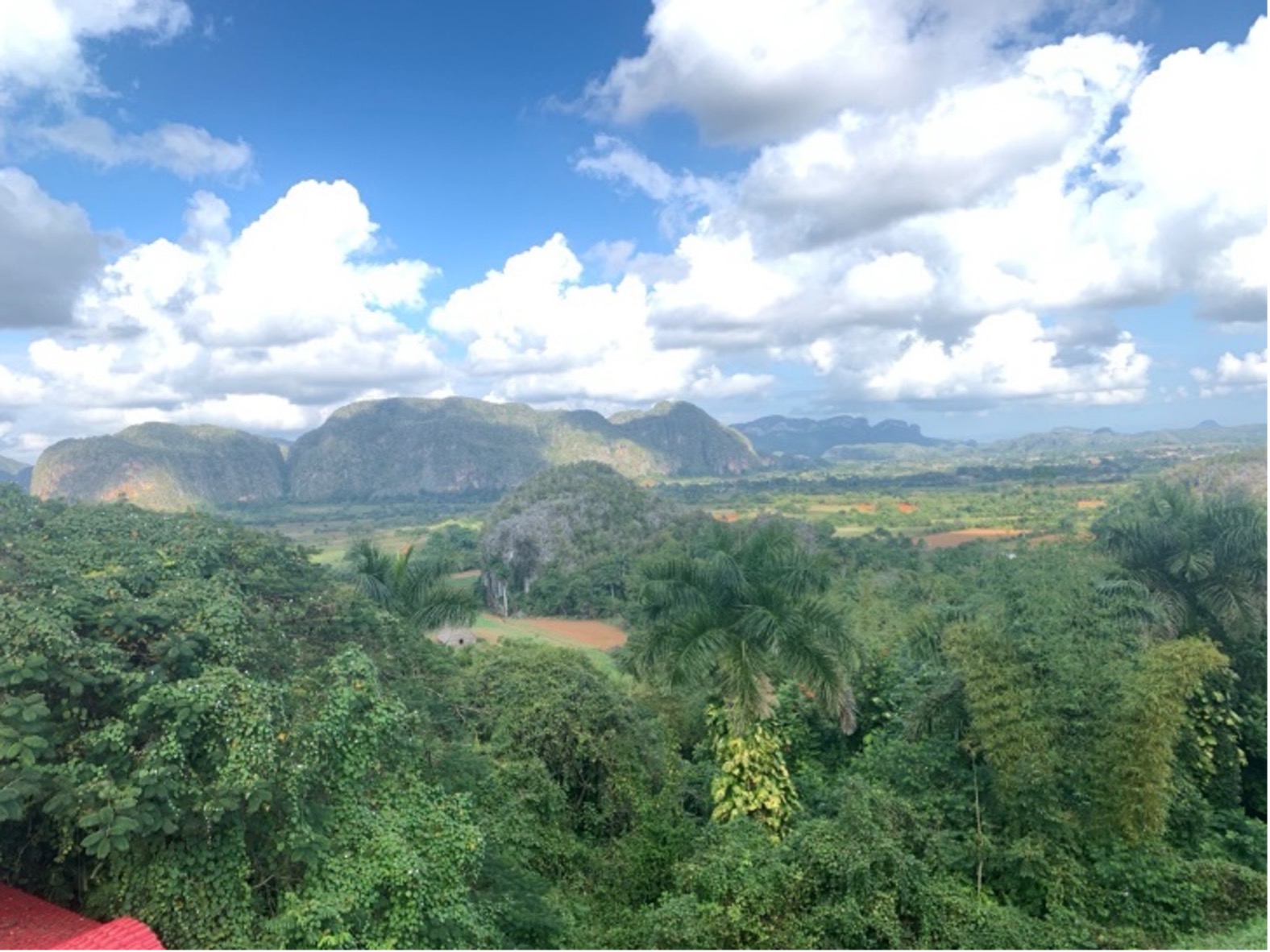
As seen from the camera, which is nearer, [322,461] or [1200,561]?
[1200,561]

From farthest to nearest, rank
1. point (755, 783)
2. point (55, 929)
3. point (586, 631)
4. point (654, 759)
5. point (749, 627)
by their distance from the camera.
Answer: point (586, 631)
point (654, 759)
point (755, 783)
point (749, 627)
point (55, 929)

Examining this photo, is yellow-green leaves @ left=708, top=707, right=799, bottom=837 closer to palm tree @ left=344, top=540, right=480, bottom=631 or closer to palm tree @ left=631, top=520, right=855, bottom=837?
palm tree @ left=631, top=520, right=855, bottom=837

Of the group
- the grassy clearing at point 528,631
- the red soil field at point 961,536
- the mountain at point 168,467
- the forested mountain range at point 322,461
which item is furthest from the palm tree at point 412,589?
the forested mountain range at point 322,461

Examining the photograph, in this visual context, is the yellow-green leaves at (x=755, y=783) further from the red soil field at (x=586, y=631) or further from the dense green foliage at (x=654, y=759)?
the red soil field at (x=586, y=631)

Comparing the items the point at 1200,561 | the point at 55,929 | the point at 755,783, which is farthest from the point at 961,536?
the point at 55,929

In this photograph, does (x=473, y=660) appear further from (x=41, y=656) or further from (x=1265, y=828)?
(x=1265, y=828)

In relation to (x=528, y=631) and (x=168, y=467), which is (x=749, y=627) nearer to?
(x=528, y=631)

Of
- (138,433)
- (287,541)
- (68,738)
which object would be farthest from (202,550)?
(138,433)
